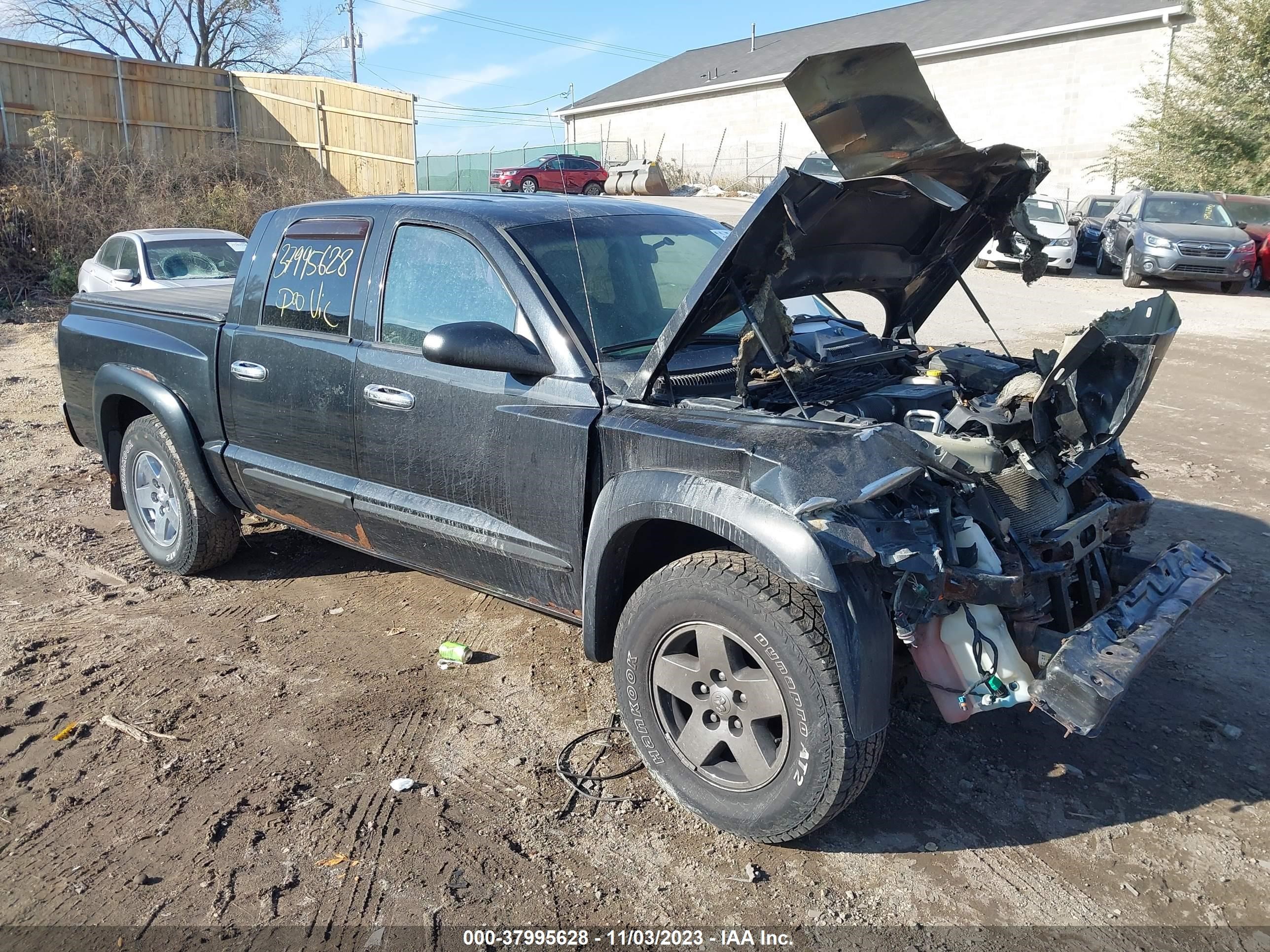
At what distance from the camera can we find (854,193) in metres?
3.14

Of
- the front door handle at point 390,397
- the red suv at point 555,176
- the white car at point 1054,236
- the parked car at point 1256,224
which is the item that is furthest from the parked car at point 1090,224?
the front door handle at point 390,397

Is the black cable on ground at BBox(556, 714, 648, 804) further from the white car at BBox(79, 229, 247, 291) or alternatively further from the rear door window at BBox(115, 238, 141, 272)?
the rear door window at BBox(115, 238, 141, 272)

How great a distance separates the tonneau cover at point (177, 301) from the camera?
4859 millimetres

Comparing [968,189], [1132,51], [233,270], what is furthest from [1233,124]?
[968,189]

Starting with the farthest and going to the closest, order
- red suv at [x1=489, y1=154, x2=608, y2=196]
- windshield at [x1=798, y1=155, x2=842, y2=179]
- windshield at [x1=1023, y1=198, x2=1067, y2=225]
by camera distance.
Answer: red suv at [x1=489, y1=154, x2=608, y2=196] → windshield at [x1=1023, y1=198, x2=1067, y2=225] → windshield at [x1=798, y1=155, x2=842, y2=179]

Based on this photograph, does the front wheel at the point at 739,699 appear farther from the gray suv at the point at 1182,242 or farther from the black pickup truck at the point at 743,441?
the gray suv at the point at 1182,242

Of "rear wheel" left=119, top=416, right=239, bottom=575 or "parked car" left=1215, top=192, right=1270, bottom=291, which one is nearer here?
"rear wheel" left=119, top=416, right=239, bottom=575

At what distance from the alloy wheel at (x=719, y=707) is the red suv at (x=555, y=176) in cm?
3091

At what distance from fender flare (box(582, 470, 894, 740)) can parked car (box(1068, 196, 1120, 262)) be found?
2017 centimetres

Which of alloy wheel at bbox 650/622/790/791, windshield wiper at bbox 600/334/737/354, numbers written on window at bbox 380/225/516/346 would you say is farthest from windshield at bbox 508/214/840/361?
alloy wheel at bbox 650/622/790/791

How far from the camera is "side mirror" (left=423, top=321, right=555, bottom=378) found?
3.26 meters

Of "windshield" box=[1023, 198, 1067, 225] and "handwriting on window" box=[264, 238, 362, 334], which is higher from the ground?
"windshield" box=[1023, 198, 1067, 225]

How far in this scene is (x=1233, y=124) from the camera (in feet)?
75.9

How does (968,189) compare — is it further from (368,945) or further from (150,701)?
(150,701)
